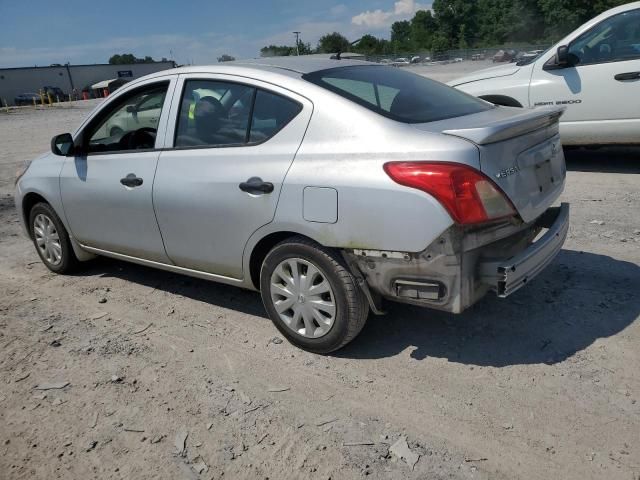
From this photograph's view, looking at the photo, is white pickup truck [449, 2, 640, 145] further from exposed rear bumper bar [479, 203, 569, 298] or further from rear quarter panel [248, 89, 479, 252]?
rear quarter panel [248, 89, 479, 252]

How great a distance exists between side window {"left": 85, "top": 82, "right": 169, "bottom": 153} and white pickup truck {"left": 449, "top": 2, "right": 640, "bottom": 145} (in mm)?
4934

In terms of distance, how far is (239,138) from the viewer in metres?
3.42

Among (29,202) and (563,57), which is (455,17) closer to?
(563,57)

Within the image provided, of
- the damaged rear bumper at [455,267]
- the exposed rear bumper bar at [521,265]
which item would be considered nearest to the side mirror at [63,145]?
the damaged rear bumper at [455,267]

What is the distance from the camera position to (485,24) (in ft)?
313

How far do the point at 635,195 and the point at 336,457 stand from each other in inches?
195

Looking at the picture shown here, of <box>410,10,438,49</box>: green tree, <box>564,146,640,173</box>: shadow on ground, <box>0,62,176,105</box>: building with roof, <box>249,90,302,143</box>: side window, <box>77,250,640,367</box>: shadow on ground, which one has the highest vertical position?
<box>410,10,438,49</box>: green tree

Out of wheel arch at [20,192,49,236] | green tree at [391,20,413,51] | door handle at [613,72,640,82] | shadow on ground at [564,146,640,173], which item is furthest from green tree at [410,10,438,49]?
wheel arch at [20,192,49,236]

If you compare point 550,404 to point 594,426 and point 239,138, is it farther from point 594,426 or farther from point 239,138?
point 239,138

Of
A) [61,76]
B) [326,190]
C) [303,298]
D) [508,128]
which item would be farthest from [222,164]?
[61,76]

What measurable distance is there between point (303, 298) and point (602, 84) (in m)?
5.26

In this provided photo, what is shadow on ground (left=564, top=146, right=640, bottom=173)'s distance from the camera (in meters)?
7.15

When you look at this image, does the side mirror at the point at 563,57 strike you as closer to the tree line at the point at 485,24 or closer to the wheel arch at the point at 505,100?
the wheel arch at the point at 505,100

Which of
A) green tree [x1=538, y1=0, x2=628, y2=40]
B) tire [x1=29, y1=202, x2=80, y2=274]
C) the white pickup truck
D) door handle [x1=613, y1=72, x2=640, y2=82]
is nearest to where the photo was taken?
tire [x1=29, y1=202, x2=80, y2=274]
